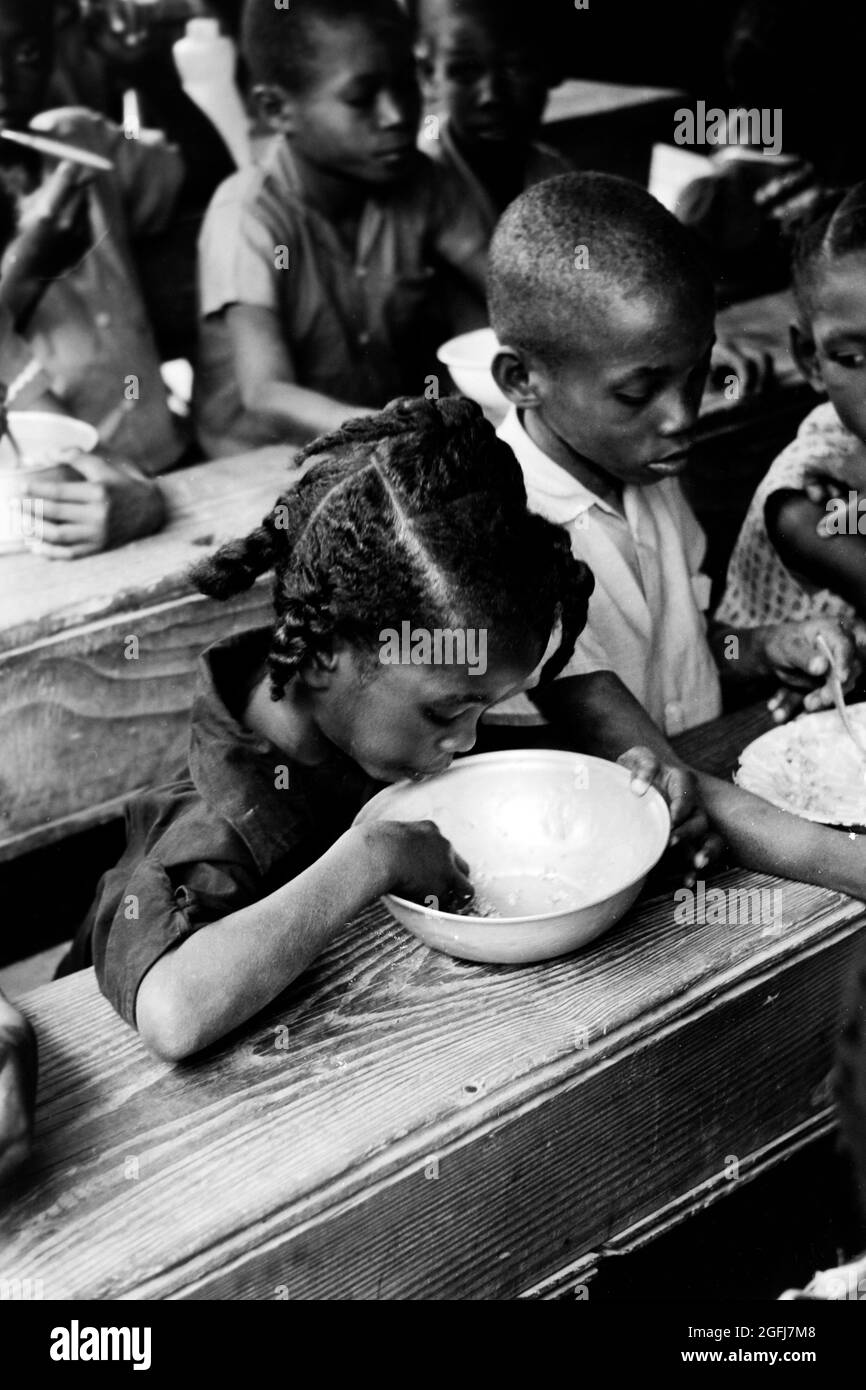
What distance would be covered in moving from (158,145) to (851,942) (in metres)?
2.50

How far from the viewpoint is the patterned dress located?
2.41 meters

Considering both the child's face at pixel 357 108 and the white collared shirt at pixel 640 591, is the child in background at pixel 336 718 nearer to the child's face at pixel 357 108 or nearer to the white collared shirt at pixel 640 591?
the white collared shirt at pixel 640 591

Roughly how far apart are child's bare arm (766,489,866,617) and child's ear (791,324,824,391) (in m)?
0.19

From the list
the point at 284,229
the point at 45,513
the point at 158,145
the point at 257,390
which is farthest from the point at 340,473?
the point at 158,145

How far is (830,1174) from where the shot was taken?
178cm

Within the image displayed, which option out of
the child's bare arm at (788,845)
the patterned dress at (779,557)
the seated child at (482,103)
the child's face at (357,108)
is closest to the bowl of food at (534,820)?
the child's bare arm at (788,845)

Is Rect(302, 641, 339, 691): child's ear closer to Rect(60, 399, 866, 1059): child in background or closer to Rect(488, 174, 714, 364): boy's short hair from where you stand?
Rect(60, 399, 866, 1059): child in background

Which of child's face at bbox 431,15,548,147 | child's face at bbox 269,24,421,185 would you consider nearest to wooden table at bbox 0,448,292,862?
child's face at bbox 269,24,421,185

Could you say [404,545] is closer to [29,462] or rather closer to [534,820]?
[534,820]

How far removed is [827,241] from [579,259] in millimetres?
505

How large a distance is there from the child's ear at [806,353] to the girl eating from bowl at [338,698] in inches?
35.4

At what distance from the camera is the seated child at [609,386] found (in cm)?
193

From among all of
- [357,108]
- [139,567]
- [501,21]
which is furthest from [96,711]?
[501,21]

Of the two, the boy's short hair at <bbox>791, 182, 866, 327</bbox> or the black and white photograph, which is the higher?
the boy's short hair at <bbox>791, 182, 866, 327</bbox>
